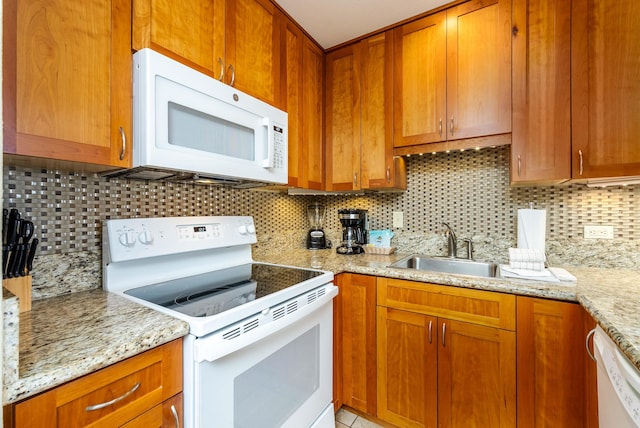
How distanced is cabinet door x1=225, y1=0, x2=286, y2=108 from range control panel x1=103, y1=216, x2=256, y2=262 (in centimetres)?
71

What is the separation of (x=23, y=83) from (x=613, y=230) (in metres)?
2.51

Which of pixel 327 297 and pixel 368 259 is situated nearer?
pixel 327 297

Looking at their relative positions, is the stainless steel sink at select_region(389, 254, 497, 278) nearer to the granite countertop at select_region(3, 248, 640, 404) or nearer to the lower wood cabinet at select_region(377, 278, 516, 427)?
the lower wood cabinet at select_region(377, 278, 516, 427)

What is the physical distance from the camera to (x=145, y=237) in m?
1.22

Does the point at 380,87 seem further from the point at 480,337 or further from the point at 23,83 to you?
the point at 23,83

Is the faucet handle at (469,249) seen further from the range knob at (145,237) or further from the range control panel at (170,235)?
the range knob at (145,237)

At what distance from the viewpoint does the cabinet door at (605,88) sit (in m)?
1.25

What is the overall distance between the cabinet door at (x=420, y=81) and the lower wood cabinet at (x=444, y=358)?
0.93 metres

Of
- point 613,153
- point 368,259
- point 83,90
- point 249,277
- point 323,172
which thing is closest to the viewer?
point 83,90

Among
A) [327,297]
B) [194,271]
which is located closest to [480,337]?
[327,297]

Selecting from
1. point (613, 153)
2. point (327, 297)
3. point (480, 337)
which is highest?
point (613, 153)

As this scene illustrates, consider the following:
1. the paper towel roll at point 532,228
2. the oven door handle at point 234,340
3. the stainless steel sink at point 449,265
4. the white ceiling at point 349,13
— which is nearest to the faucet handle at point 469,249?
the stainless steel sink at point 449,265

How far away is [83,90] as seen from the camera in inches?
35.9

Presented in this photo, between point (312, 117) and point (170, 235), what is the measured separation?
120 centimetres
